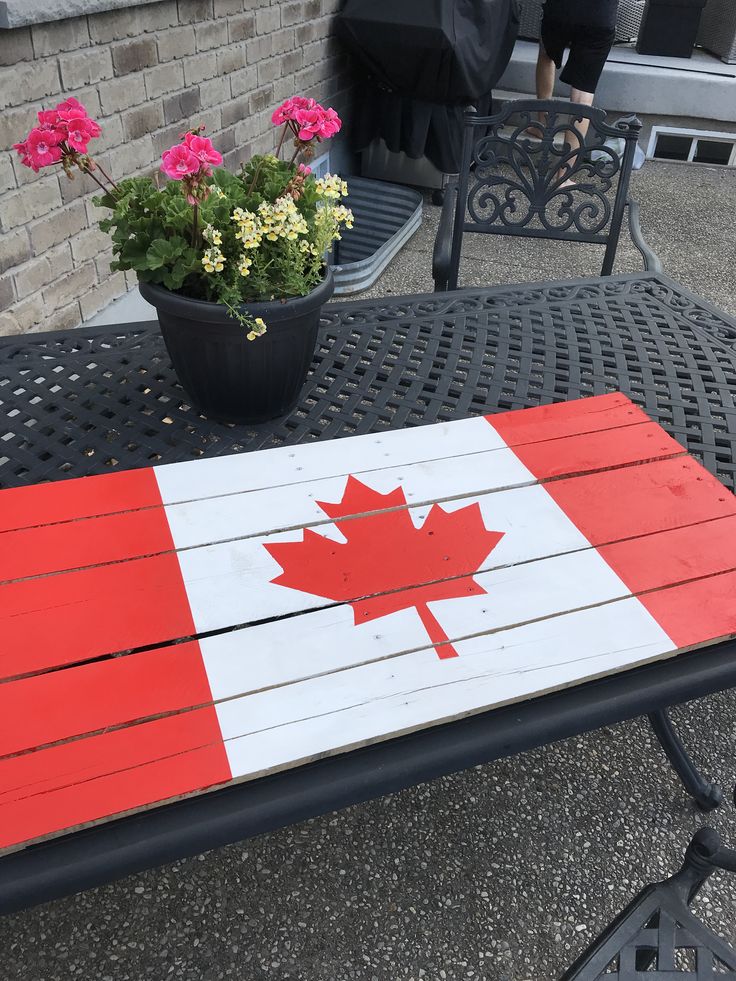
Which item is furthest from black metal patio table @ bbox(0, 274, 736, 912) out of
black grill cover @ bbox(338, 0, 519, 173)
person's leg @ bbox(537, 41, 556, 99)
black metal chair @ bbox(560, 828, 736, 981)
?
person's leg @ bbox(537, 41, 556, 99)

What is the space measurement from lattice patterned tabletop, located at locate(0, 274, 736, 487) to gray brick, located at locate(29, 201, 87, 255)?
0.79 meters

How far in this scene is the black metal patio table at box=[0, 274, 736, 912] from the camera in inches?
29.9

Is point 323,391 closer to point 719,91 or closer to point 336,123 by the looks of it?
point 336,123

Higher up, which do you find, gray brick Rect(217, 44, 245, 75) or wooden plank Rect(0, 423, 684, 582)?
gray brick Rect(217, 44, 245, 75)

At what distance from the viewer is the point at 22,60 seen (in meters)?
1.98

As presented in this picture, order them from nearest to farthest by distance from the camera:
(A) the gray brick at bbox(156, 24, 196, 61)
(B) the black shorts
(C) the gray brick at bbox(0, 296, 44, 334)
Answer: (C) the gray brick at bbox(0, 296, 44, 334) < (A) the gray brick at bbox(156, 24, 196, 61) < (B) the black shorts

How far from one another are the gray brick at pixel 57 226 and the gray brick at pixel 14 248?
0.10 ft

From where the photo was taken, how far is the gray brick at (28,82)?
76.5 inches

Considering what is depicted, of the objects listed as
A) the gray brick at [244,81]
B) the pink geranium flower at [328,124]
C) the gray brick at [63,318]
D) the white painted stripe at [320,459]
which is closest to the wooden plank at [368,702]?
the white painted stripe at [320,459]

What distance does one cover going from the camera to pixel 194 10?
2725 millimetres

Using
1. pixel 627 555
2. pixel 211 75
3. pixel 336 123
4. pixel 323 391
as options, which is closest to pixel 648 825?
pixel 627 555

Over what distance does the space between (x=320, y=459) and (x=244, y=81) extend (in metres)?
2.65

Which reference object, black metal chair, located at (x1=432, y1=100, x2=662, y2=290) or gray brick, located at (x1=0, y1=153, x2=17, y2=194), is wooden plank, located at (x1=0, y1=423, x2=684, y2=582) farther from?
gray brick, located at (x1=0, y1=153, x2=17, y2=194)

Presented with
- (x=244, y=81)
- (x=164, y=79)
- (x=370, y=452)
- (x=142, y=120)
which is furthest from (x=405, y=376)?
(x=244, y=81)
